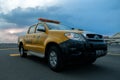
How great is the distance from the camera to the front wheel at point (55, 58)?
7.12 meters

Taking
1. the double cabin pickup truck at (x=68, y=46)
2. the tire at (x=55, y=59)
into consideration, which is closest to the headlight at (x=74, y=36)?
the double cabin pickup truck at (x=68, y=46)

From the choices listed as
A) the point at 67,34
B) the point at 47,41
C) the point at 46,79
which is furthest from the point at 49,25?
the point at 46,79

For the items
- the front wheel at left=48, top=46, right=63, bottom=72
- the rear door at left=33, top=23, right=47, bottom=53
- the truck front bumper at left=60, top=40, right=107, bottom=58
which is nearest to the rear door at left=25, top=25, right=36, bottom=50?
the rear door at left=33, top=23, right=47, bottom=53

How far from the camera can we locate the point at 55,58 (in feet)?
24.3

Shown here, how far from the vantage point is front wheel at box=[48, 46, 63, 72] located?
7.12m

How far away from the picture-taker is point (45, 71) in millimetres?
7617

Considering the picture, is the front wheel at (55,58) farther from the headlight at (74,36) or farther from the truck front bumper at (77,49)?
the headlight at (74,36)

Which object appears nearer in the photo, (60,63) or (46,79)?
(46,79)

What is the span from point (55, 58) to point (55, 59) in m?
0.03

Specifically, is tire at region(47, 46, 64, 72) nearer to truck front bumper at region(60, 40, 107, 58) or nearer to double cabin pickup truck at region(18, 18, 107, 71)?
double cabin pickup truck at region(18, 18, 107, 71)

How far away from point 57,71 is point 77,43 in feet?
4.18

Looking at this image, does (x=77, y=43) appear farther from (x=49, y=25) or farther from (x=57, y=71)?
(x=49, y=25)

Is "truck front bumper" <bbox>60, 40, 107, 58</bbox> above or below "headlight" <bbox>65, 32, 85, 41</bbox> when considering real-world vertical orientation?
below

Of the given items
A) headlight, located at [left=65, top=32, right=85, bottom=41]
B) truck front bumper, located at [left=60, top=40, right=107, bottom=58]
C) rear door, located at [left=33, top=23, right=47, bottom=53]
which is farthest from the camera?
rear door, located at [left=33, top=23, right=47, bottom=53]
